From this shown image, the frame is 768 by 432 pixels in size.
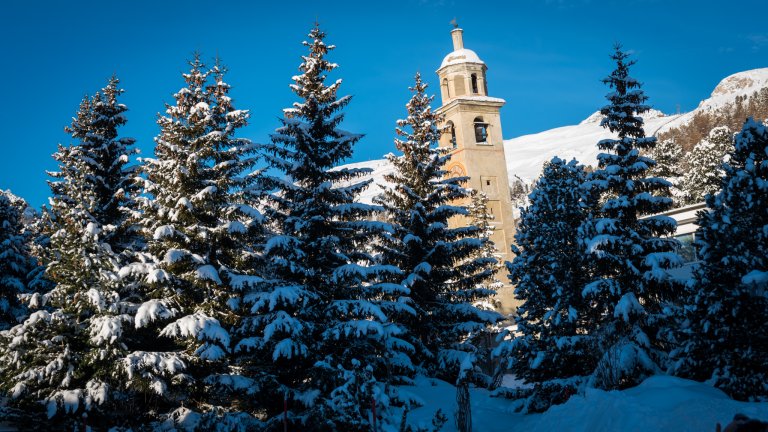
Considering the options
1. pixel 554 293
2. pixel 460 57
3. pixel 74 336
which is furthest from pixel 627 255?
pixel 460 57

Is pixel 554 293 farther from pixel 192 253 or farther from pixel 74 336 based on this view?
pixel 74 336

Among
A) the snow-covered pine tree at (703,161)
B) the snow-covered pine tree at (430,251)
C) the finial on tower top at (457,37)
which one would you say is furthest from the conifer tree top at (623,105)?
the snow-covered pine tree at (703,161)

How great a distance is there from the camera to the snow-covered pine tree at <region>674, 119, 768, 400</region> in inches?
533

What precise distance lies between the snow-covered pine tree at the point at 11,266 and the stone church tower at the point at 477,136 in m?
28.4

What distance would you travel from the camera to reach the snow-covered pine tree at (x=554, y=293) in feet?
64.6

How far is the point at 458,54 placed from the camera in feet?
153

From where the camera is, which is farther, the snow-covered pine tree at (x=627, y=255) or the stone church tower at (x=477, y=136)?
the stone church tower at (x=477, y=136)

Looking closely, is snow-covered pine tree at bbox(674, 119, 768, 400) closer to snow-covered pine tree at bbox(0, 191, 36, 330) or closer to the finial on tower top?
snow-covered pine tree at bbox(0, 191, 36, 330)

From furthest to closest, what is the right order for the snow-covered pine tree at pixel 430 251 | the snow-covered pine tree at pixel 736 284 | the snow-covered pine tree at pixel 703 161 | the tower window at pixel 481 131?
the snow-covered pine tree at pixel 703 161
the tower window at pixel 481 131
the snow-covered pine tree at pixel 430 251
the snow-covered pine tree at pixel 736 284

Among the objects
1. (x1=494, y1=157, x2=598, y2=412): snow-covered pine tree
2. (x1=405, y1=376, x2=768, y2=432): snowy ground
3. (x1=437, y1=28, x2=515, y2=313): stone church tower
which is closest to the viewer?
(x1=405, y1=376, x2=768, y2=432): snowy ground

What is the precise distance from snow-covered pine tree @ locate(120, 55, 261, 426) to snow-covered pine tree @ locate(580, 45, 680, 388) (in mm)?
10424

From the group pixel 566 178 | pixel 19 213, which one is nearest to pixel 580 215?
pixel 566 178

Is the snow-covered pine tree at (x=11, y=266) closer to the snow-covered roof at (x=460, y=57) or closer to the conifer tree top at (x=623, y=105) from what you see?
the conifer tree top at (x=623, y=105)

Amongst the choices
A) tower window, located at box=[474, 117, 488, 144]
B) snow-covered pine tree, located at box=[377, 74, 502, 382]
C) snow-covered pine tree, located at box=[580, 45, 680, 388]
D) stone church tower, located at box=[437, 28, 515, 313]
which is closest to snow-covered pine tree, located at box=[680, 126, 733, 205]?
stone church tower, located at box=[437, 28, 515, 313]
